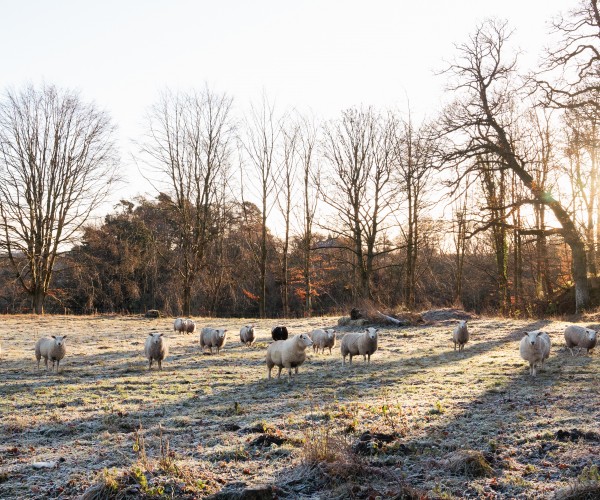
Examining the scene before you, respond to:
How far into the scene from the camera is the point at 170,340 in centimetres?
2155

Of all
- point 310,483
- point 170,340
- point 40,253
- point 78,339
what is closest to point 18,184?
point 40,253

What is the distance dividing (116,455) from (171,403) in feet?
10.8

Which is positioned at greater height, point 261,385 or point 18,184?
point 18,184

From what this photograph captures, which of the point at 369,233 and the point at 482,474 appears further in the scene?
the point at 369,233

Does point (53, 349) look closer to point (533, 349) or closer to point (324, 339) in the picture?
point (324, 339)

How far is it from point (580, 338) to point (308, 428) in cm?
1084

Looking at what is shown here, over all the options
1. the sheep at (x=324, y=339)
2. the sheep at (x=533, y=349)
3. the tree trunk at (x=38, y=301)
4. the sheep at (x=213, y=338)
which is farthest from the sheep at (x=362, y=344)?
the tree trunk at (x=38, y=301)

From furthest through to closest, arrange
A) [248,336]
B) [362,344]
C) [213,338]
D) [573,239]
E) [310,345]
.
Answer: [573,239]
[248,336]
[213,338]
[362,344]
[310,345]

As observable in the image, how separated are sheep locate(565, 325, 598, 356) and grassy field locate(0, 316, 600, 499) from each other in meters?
0.49

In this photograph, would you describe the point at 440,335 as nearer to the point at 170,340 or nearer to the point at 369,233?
the point at 170,340

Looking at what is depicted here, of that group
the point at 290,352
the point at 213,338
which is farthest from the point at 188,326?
the point at 290,352

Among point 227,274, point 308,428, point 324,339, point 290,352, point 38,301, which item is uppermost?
point 227,274

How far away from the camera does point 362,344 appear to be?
15.5 metres

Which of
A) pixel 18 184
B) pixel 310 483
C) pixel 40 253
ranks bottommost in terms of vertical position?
pixel 310 483
